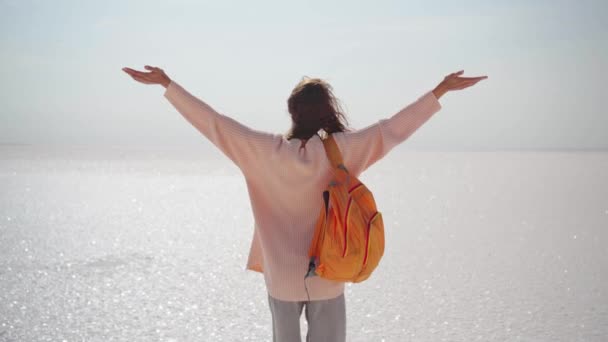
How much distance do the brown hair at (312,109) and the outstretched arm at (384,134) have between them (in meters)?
0.04

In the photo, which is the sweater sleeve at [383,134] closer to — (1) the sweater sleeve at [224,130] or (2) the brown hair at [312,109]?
(2) the brown hair at [312,109]

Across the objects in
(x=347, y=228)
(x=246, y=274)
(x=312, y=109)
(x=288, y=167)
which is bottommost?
(x=246, y=274)

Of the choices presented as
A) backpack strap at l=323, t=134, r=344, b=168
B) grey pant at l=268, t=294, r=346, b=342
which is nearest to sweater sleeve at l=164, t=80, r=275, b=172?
backpack strap at l=323, t=134, r=344, b=168

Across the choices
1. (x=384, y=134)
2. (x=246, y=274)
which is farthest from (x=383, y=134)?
(x=246, y=274)

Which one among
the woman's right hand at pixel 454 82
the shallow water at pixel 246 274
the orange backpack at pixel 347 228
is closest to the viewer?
the orange backpack at pixel 347 228

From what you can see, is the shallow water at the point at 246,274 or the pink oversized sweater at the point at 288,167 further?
the shallow water at the point at 246,274

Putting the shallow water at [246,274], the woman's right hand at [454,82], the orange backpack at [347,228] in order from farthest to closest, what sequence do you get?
the shallow water at [246,274] < the woman's right hand at [454,82] < the orange backpack at [347,228]

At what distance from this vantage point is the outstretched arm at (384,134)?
117 centimetres

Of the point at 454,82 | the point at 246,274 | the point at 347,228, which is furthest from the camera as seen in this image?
the point at 246,274

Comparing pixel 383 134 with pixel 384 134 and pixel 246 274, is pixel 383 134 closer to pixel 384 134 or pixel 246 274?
pixel 384 134

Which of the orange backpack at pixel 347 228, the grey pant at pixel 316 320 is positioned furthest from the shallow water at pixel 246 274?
the orange backpack at pixel 347 228

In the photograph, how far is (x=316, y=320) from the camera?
122cm

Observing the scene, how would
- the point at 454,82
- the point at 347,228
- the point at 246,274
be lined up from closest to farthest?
1. the point at 347,228
2. the point at 454,82
3. the point at 246,274

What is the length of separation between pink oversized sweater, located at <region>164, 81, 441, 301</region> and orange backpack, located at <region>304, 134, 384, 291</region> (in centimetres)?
4
